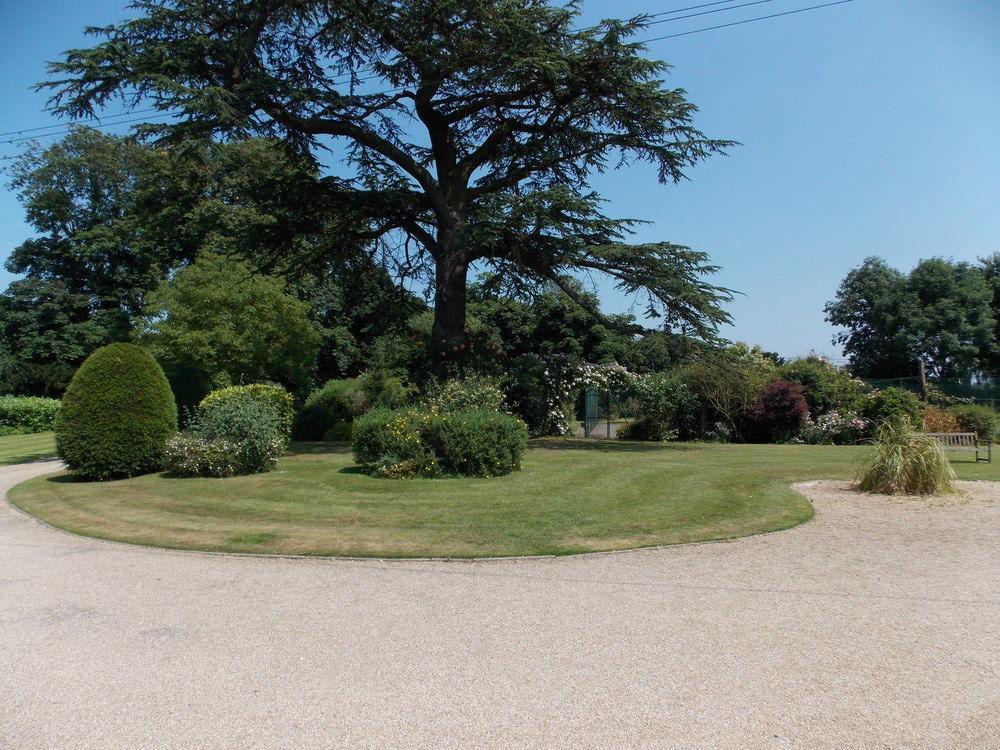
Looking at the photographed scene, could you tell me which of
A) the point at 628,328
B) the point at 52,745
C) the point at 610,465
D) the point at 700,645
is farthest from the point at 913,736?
the point at 628,328

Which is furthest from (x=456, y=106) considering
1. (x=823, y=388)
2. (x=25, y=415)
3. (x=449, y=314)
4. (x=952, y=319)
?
(x=952, y=319)

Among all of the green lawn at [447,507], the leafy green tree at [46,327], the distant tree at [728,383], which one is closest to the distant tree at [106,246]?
the leafy green tree at [46,327]

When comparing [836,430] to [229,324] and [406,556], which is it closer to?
[406,556]

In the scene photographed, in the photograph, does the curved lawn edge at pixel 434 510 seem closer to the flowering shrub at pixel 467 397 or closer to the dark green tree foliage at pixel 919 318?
the flowering shrub at pixel 467 397

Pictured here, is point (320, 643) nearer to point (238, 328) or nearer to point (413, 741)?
point (413, 741)

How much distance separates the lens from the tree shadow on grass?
18.4m

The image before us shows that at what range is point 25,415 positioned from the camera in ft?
108

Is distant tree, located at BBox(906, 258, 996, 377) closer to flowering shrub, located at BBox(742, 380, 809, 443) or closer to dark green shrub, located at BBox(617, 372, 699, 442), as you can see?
flowering shrub, located at BBox(742, 380, 809, 443)

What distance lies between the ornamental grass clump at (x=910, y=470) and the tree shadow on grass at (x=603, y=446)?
291 inches

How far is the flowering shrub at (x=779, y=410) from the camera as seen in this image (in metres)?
21.7

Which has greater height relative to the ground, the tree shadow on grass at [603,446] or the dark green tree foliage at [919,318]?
the dark green tree foliage at [919,318]

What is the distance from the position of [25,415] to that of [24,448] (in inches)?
409

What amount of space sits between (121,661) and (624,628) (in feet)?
11.3

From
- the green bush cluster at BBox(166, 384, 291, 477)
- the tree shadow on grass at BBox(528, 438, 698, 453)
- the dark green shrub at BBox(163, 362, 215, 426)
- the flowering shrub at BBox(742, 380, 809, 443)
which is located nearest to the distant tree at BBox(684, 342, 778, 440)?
the flowering shrub at BBox(742, 380, 809, 443)
